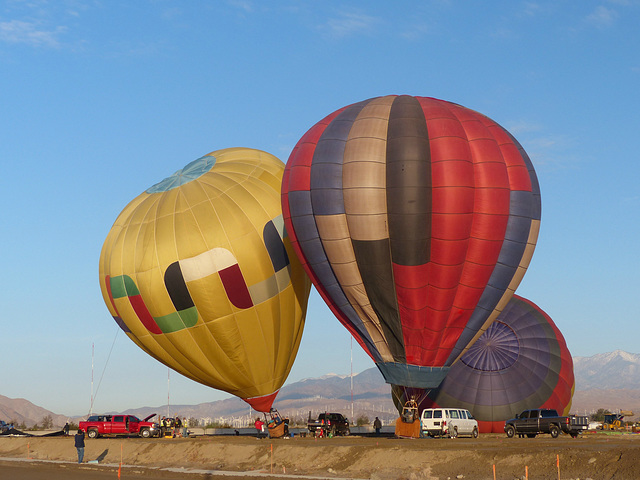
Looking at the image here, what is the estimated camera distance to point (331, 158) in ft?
111

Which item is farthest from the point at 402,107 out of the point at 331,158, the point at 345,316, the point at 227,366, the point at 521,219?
the point at 227,366

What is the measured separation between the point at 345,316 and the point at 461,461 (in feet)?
37.0

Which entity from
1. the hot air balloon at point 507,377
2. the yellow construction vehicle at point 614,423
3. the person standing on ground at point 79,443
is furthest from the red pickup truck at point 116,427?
the yellow construction vehicle at point 614,423

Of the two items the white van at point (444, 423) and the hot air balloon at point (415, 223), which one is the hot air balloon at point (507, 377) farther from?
the hot air balloon at point (415, 223)

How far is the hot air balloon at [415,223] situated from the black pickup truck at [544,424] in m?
6.75

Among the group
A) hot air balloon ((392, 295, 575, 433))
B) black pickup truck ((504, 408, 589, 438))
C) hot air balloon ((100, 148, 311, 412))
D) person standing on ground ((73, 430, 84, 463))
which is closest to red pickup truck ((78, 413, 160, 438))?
hot air balloon ((100, 148, 311, 412))

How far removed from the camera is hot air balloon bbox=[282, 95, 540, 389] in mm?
32188

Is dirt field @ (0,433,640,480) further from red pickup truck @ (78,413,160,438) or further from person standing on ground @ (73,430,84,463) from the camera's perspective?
red pickup truck @ (78,413,160,438)

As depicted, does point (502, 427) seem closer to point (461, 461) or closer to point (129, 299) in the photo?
point (461, 461)

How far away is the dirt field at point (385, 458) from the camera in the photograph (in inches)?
927

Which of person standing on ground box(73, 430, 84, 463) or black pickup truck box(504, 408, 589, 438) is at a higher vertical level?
black pickup truck box(504, 408, 589, 438)

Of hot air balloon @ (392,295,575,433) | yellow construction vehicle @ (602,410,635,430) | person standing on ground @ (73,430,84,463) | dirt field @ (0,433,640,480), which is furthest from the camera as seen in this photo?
yellow construction vehicle @ (602,410,635,430)

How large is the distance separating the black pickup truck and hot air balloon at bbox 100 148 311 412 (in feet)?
40.8

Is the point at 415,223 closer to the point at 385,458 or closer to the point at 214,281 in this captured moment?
the point at 385,458
